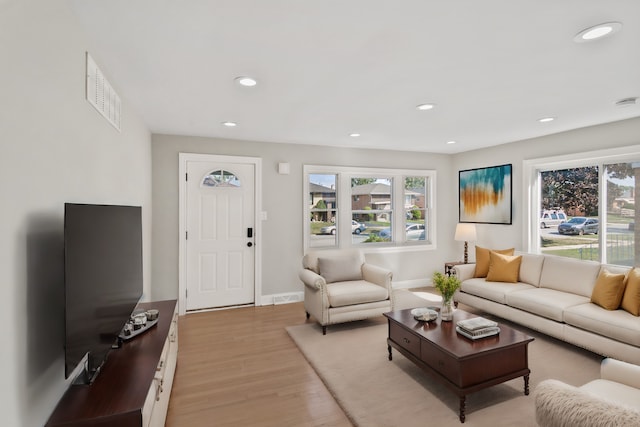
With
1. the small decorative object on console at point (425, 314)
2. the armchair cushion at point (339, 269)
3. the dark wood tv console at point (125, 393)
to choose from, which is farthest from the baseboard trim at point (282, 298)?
the dark wood tv console at point (125, 393)

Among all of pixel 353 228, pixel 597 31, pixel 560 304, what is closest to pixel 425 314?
pixel 560 304

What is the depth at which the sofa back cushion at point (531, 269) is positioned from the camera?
3.94 m

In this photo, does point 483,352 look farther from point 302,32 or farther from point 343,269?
point 302,32

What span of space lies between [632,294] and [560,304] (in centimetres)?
54

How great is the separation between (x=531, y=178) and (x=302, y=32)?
164 inches

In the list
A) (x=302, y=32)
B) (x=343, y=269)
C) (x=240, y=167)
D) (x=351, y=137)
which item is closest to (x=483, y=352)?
(x=343, y=269)

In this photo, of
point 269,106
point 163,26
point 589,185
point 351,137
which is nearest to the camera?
point 163,26

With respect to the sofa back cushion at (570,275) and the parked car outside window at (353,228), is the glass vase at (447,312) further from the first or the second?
the parked car outside window at (353,228)

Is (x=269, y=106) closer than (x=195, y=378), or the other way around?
(x=195, y=378)

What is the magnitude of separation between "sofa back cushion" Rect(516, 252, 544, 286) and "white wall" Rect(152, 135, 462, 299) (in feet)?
5.74

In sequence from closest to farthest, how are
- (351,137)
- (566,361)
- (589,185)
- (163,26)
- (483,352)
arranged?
1. (163,26)
2. (483,352)
3. (566,361)
4. (589,185)
5. (351,137)

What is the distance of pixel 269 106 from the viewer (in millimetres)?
3123

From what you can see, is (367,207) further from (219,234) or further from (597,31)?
(597,31)

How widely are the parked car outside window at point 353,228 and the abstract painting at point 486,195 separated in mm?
1820
